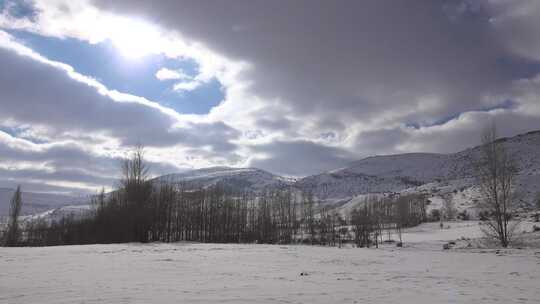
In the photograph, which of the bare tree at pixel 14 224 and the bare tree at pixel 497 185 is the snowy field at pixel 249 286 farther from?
the bare tree at pixel 14 224

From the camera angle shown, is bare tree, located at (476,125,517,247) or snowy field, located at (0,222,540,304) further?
bare tree, located at (476,125,517,247)

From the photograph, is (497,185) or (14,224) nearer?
(497,185)

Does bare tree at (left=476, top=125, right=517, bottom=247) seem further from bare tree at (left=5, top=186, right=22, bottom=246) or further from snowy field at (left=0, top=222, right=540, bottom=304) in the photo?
bare tree at (left=5, top=186, right=22, bottom=246)

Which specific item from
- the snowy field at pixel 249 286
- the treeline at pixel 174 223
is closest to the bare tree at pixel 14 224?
the treeline at pixel 174 223

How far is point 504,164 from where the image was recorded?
35.2 metres

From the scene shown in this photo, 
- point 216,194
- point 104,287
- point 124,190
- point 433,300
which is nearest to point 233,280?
point 104,287

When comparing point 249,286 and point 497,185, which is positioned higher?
point 497,185

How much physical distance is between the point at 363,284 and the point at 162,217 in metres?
53.6

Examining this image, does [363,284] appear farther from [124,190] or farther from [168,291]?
[124,190]

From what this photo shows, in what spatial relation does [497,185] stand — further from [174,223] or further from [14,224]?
[14,224]

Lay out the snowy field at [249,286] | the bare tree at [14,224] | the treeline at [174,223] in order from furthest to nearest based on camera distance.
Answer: the bare tree at [14,224], the treeline at [174,223], the snowy field at [249,286]

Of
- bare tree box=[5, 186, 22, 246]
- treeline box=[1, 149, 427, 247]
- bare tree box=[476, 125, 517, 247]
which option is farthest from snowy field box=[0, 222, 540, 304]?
bare tree box=[5, 186, 22, 246]

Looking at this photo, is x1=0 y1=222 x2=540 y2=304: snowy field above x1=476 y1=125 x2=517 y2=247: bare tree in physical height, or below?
below

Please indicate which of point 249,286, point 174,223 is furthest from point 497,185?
point 174,223
